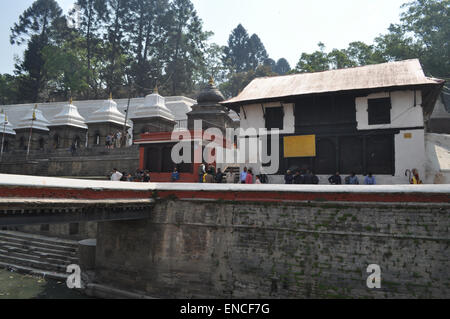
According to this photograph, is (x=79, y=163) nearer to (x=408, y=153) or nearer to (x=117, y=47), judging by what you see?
(x=408, y=153)

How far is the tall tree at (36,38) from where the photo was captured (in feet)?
137

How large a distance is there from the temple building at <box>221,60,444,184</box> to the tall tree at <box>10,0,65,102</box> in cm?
3780

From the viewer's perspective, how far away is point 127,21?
42.8 meters

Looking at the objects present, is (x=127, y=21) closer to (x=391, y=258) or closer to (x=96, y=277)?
(x=96, y=277)

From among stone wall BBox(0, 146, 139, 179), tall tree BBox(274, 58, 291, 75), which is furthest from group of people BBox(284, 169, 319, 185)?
tall tree BBox(274, 58, 291, 75)

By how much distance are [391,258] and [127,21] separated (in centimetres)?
4415

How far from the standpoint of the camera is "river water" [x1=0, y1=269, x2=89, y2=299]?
10703 millimetres

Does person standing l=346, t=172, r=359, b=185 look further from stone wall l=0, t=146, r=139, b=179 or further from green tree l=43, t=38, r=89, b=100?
green tree l=43, t=38, r=89, b=100

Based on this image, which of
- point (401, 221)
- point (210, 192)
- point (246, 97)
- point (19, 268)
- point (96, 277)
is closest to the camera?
point (401, 221)

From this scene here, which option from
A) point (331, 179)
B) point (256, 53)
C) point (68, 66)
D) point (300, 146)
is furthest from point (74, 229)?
point (256, 53)

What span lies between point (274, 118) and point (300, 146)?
5.52 feet

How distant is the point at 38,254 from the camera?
13492mm

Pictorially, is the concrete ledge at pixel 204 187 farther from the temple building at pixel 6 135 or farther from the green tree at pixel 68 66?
the green tree at pixel 68 66

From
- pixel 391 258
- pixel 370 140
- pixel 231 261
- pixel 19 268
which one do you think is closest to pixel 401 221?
pixel 391 258
